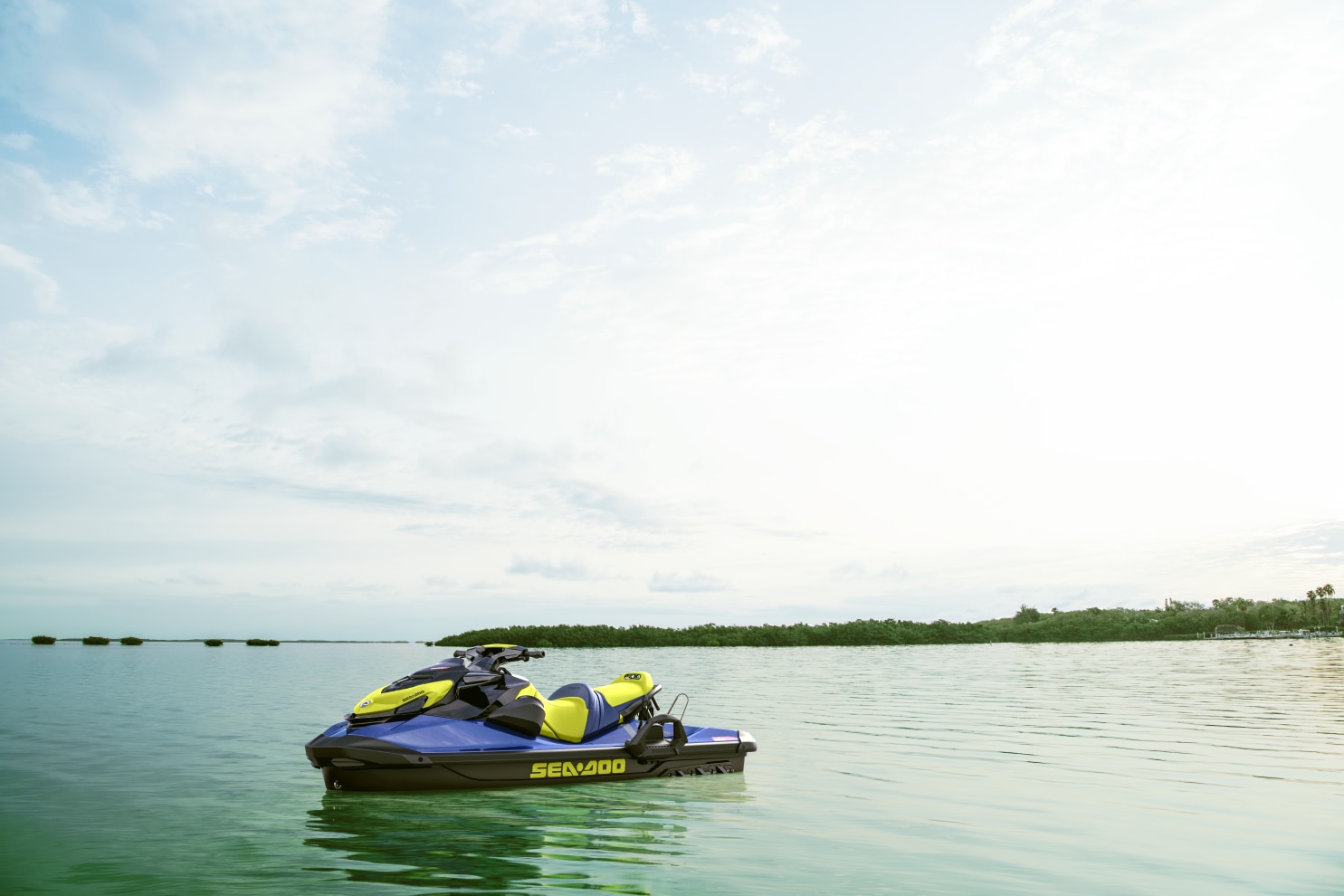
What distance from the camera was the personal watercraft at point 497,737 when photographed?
10547 millimetres

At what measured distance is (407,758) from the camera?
34.4 feet

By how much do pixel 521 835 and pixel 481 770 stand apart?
2131 millimetres

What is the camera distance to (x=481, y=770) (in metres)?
10.8

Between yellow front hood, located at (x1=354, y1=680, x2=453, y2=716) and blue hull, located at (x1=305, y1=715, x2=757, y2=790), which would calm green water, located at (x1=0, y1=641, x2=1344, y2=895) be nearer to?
blue hull, located at (x1=305, y1=715, x2=757, y2=790)

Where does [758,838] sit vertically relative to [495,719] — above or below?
below

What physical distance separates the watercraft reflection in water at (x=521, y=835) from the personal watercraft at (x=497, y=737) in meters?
0.29

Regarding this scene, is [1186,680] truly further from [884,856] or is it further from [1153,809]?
[884,856]

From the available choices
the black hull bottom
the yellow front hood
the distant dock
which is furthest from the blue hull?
the distant dock

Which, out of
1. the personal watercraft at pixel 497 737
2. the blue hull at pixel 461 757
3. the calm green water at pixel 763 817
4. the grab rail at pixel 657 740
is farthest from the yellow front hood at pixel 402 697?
the grab rail at pixel 657 740

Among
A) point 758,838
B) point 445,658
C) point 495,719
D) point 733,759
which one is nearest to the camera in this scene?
point 758,838

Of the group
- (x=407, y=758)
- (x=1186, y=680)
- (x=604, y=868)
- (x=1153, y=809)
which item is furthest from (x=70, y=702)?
(x=1186, y=680)

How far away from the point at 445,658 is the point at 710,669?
39.9 meters

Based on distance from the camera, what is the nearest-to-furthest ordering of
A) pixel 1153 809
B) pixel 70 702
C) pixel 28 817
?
pixel 28 817 < pixel 1153 809 < pixel 70 702

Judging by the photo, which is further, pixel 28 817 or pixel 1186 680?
pixel 1186 680
